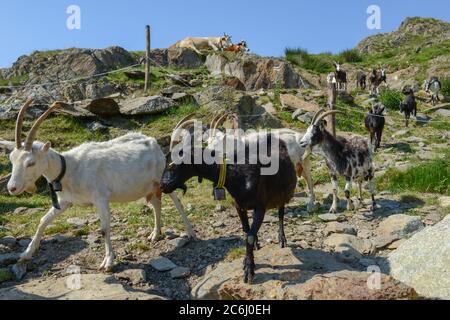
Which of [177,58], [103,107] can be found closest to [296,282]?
[103,107]

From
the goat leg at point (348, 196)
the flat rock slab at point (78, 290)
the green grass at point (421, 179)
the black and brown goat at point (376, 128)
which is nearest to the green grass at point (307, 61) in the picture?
the black and brown goat at point (376, 128)

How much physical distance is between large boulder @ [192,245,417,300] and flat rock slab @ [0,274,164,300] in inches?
27.7

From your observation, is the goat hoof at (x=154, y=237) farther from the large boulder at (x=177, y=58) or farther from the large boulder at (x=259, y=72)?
the large boulder at (x=177, y=58)

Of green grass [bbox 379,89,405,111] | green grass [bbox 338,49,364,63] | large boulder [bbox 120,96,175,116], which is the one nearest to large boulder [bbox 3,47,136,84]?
large boulder [bbox 120,96,175,116]

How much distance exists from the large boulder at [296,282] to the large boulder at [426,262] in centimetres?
70

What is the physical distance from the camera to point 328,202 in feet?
29.8

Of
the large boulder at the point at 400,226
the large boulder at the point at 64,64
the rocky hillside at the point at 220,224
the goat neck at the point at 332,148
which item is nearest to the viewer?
the rocky hillside at the point at 220,224

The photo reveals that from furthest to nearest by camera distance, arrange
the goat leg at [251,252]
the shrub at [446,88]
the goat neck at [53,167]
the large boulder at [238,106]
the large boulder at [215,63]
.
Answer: the shrub at [446,88]
the large boulder at [215,63]
the large boulder at [238,106]
the goat neck at [53,167]
the goat leg at [251,252]

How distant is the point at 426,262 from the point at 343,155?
373 cm

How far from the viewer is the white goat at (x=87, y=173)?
542 cm

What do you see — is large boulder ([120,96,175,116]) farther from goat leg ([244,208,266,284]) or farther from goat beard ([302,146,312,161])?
goat leg ([244,208,266,284])

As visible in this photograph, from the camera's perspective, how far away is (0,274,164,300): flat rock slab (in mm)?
4465

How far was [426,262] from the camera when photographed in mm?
5148
